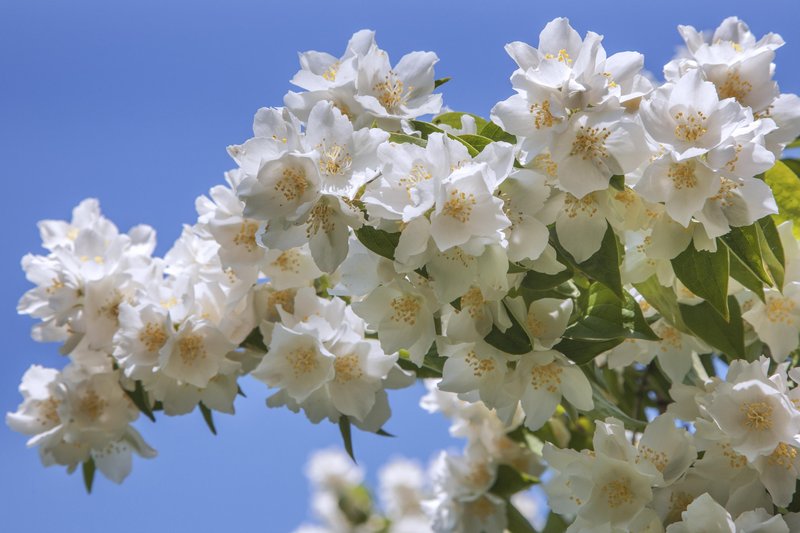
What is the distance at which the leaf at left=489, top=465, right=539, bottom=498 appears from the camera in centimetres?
244

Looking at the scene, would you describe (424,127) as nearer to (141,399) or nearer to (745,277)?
(745,277)

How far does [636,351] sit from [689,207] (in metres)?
0.53

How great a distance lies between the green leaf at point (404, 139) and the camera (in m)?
1.50

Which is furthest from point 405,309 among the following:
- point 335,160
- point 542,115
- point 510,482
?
point 510,482

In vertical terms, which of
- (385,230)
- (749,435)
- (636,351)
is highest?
(385,230)

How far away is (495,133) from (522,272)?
26 centimetres

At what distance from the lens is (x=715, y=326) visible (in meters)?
1.69

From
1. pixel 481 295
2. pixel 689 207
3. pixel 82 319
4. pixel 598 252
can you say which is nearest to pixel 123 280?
pixel 82 319

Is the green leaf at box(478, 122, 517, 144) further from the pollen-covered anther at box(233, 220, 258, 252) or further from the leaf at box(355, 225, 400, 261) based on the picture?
the pollen-covered anther at box(233, 220, 258, 252)

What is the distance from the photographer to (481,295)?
1.51 metres

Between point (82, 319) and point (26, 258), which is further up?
point (26, 258)

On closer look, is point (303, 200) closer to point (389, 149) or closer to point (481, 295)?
point (389, 149)

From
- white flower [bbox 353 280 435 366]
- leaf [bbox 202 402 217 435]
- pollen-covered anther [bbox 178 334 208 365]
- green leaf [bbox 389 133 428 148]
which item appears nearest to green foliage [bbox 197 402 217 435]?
leaf [bbox 202 402 217 435]

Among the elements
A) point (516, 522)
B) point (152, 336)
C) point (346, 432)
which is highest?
point (152, 336)
